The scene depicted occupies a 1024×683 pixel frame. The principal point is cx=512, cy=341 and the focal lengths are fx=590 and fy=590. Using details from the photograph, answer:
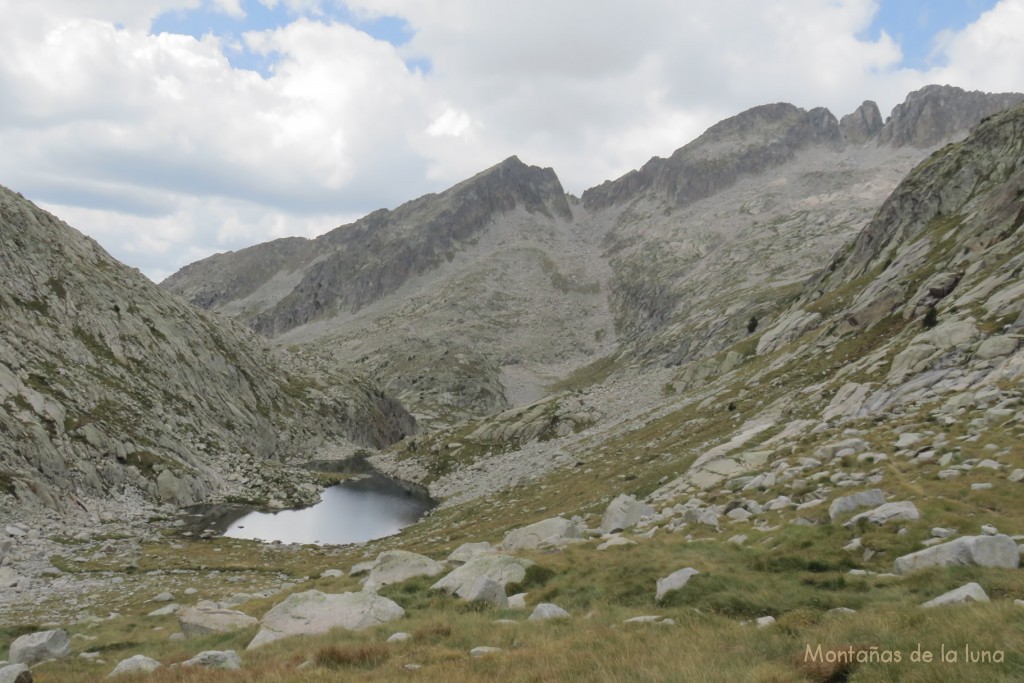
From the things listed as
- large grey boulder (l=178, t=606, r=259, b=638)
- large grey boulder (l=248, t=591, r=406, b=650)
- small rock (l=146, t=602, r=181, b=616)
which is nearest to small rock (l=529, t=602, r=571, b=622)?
large grey boulder (l=248, t=591, r=406, b=650)

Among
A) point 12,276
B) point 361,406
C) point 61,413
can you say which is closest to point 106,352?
point 12,276

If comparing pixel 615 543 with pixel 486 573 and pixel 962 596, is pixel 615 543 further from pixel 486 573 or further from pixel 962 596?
pixel 962 596

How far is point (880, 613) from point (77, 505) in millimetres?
52384

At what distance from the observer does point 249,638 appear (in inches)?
654

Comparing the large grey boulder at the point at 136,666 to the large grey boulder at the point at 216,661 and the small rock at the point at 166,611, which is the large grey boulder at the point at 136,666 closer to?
the large grey boulder at the point at 216,661

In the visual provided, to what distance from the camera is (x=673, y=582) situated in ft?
51.3

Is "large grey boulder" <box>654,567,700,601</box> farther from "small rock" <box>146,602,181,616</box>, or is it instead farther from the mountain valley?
"small rock" <box>146,602,181,616</box>

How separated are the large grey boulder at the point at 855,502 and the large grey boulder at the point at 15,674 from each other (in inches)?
840

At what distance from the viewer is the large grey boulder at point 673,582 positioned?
15438 millimetres

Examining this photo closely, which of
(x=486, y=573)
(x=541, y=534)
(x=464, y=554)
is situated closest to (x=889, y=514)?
(x=486, y=573)

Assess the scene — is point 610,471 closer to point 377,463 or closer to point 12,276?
point 377,463

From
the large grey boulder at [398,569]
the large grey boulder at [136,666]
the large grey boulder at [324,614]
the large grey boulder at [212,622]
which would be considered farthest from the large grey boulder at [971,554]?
the large grey boulder at [212,622]

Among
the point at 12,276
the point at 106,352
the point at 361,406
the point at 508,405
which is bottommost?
the point at 508,405

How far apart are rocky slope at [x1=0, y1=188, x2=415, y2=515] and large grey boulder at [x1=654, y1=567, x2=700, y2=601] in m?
43.9
